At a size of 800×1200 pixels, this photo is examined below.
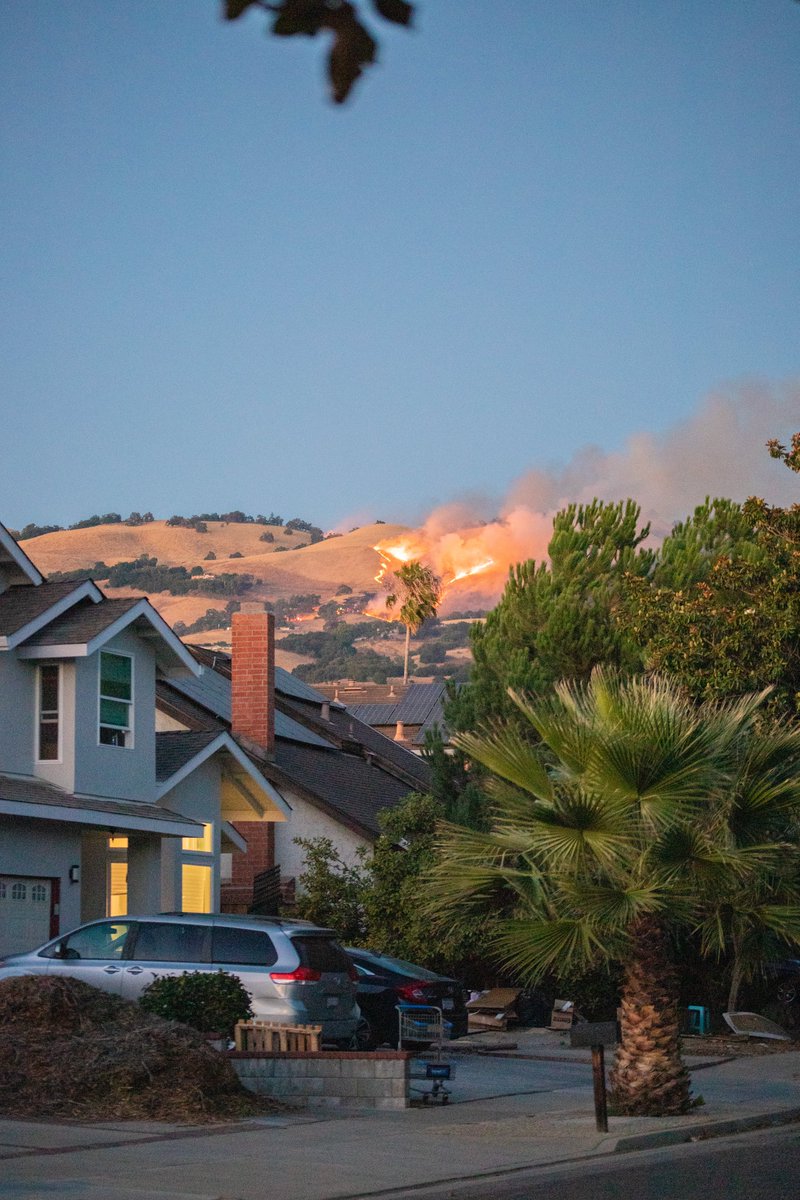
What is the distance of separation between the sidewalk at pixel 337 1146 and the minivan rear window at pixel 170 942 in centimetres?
337

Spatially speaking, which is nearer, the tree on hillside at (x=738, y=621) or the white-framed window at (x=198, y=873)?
the tree on hillside at (x=738, y=621)

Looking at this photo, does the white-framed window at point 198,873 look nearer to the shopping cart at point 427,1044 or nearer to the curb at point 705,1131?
the shopping cart at point 427,1044

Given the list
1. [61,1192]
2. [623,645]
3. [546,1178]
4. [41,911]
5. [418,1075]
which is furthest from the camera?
[623,645]

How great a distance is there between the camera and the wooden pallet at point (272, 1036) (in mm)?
16781

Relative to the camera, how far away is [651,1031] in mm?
15078

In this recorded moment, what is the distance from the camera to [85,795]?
23.6 metres

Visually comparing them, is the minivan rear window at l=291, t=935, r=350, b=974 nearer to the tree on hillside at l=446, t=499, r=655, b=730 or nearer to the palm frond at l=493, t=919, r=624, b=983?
the palm frond at l=493, t=919, r=624, b=983

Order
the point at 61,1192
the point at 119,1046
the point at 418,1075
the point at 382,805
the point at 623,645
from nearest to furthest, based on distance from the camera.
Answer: the point at 61,1192, the point at 119,1046, the point at 418,1075, the point at 623,645, the point at 382,805

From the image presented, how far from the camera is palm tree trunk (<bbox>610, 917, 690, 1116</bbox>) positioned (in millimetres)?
15023

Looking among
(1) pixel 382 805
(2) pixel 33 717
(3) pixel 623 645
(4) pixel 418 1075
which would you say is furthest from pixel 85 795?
(1) pixel 382 805

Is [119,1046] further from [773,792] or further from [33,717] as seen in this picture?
[33,717]

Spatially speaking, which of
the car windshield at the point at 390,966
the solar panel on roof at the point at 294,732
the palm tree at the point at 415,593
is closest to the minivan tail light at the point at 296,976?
the car windshield at the point at 390,966

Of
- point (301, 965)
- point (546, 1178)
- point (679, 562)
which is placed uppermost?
point (679, 562)

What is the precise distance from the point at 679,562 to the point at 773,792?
13.8 m
